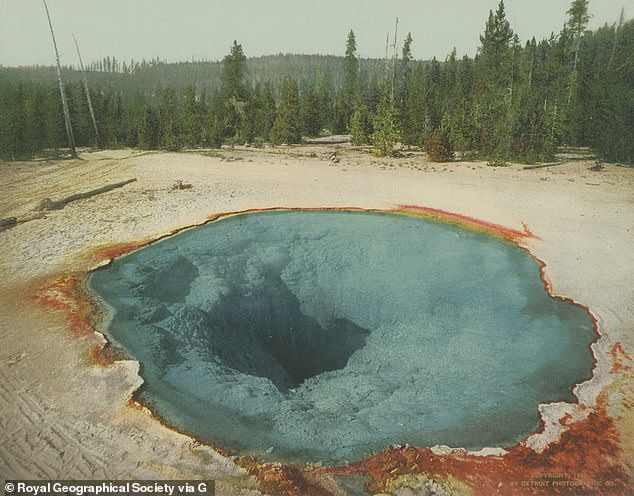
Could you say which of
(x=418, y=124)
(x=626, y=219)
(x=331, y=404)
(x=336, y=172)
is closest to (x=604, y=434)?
(x=331, y=404)

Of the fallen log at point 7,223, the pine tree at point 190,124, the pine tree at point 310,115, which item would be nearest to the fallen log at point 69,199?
the fallen log at point 7,223

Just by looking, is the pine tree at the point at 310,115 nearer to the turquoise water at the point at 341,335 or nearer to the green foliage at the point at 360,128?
the green foliage at the point at 360,128

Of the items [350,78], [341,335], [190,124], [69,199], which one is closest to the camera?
[341,335]

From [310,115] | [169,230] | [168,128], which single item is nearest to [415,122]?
[310,115]

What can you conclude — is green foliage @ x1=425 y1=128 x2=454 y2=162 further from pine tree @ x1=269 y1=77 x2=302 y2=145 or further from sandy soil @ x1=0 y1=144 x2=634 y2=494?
pine tree @ x1=269 y1=77 x2=302 y2=145

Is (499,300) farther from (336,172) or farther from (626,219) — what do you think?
(336,172)

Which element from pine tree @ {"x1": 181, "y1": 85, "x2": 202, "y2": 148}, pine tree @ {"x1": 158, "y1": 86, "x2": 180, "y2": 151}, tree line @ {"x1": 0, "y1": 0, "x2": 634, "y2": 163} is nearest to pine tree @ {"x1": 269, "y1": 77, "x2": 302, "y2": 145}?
tree line @ {"x1": 0, "y1": 0, "x2": 634, "y2": 163}

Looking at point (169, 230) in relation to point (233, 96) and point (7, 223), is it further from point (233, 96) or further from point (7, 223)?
point (233, 96)
